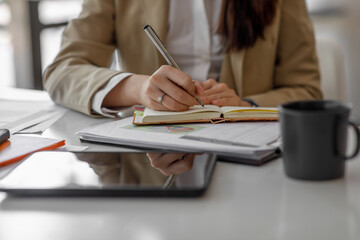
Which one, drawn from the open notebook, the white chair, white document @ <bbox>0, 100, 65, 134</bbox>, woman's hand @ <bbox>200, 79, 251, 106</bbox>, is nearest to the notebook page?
the open notebook

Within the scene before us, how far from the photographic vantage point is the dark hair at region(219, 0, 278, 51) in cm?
127

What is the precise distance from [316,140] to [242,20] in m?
0.83

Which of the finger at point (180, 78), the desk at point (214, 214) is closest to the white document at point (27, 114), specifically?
the finger at point (180, 78)

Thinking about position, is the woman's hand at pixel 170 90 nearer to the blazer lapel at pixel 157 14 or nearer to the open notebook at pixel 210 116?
the open notebook at pixel 210 116

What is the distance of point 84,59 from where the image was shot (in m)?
1.23

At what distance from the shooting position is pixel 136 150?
0.69m

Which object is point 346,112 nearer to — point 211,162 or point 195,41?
point 211,162

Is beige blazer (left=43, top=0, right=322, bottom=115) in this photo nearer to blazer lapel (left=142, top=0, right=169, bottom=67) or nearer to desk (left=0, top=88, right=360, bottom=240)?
blazer lapel (left=142, top=0, right=169, bottom=67)

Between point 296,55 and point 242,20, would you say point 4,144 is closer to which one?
point 242,20

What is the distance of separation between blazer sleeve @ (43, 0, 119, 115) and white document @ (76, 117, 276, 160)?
0.80ft

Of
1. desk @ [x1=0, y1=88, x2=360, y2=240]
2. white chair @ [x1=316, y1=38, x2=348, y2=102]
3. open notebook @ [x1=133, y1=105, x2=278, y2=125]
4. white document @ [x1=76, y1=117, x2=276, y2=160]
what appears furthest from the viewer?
white chair @ [x1=316, y1=38, x2=348, y2=102]

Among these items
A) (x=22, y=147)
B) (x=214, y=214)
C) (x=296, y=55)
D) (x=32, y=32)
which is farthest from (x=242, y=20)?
(x=32, y=32)

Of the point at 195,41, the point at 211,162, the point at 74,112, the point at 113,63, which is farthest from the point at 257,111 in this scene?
the point at 113,63

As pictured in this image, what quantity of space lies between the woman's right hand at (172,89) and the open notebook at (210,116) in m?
0.03
